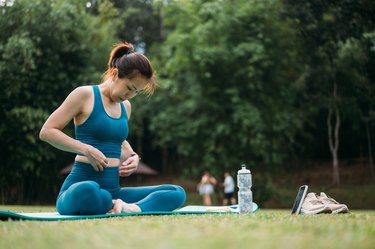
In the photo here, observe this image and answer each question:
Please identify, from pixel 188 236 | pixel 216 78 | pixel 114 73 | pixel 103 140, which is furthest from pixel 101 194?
pixel 216 78

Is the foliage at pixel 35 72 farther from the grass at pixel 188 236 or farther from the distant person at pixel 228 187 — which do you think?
the grass at pixel 188 236

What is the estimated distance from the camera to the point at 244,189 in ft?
16.9

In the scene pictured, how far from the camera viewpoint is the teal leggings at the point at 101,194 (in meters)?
4.65

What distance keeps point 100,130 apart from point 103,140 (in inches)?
4.4

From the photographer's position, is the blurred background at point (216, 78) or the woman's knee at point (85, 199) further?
the blurred background at point (216, 78)

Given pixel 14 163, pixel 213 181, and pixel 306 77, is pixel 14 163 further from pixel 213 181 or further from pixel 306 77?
pixel 306 77

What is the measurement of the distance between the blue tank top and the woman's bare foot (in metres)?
0.46

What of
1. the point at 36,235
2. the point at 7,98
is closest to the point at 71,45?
the point at 7,98

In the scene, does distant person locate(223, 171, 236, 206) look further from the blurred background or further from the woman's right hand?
the woman's right hand

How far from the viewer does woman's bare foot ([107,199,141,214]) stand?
4957 mm

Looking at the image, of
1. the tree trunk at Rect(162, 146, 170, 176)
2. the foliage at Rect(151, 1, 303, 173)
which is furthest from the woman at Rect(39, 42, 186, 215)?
the tree trunk at Rect(162, 146, 170, 176)

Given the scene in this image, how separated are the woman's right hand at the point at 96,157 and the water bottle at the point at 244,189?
1.32m

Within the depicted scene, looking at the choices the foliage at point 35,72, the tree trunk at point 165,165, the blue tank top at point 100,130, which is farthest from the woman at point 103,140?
the tree trunk at point 165,165

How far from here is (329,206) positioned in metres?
5.23
